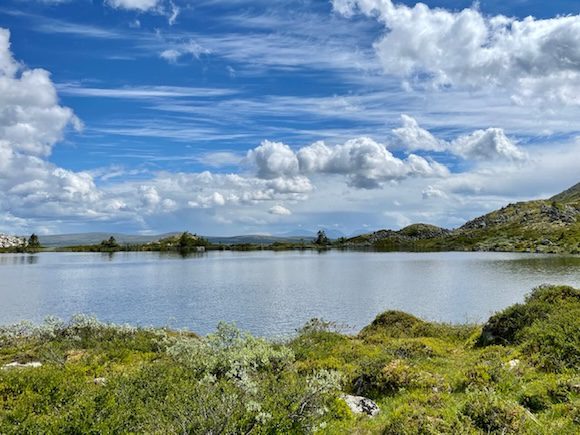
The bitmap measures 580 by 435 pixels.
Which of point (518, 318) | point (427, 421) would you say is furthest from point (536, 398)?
point (518, 318)

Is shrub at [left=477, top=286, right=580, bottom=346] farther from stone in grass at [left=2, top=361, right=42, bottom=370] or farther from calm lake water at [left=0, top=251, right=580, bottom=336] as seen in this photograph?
stone in grass at [left=2, top=361, right=42, bottom=370]

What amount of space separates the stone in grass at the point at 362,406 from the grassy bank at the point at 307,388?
1.39ft

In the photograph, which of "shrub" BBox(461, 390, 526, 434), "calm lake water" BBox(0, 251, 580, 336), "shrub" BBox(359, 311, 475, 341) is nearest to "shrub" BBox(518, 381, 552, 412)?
"shrub" BBox(461, 390, 526, 434)

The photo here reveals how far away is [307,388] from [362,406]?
13.2ft

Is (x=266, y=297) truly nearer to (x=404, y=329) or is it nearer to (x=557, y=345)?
(x=404, y=329)

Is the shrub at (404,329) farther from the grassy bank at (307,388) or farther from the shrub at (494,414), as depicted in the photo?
the shrub at (494,414)

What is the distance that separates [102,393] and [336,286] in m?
73.8

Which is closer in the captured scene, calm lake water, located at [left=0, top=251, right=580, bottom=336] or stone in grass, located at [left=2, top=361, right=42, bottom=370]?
stone in grass, located at [left=2, top=361, right=42, bottom=370]

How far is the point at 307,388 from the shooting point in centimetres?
1268

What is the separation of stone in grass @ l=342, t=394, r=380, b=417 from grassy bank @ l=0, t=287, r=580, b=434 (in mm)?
423

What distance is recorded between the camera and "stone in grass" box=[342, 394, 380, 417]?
15250 millimetres

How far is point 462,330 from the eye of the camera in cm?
3703

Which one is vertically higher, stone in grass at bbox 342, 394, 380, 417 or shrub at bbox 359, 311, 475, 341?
stone in grass at bbox 342, 394, 380, 417

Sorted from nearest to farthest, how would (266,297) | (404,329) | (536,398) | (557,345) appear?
1. (536,398)
2. (557,345)
3. (404,329)
4. (266,297)
